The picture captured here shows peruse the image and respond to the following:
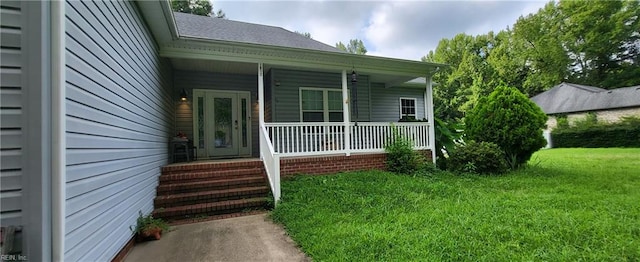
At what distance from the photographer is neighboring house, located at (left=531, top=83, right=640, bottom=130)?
17578 millimetres

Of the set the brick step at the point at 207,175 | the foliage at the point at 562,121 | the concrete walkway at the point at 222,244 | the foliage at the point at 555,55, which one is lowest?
the concrete walkway at the point at 222,244

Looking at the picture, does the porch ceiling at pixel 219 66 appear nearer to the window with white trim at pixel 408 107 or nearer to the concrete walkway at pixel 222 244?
the concrete walkway at pixel 222 244

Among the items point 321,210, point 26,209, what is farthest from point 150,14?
point 321,210

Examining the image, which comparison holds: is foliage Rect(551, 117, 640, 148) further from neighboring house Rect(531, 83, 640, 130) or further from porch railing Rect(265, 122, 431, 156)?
porch railing Rect(265, 122, 431, 156)

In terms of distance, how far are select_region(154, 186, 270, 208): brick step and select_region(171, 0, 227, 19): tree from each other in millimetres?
17053

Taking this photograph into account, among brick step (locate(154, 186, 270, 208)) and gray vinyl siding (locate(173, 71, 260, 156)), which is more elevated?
gray vinyl siding (locate(173, 71, 260, 156))

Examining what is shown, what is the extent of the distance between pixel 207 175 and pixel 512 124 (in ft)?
24.2

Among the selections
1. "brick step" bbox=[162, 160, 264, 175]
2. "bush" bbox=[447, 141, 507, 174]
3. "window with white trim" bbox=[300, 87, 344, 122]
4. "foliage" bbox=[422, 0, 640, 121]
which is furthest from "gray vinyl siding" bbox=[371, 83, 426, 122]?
"foliage" bbox=[422, 0, 640, 121]

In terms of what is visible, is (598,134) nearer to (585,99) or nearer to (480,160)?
(585,99)

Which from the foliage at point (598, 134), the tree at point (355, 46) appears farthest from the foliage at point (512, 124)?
the tree at point (355, 46)

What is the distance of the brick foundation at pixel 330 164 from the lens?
5878mm

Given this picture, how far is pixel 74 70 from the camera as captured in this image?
74.5 inches

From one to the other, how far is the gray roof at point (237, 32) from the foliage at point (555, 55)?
19.4m

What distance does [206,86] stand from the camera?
7.10 m
